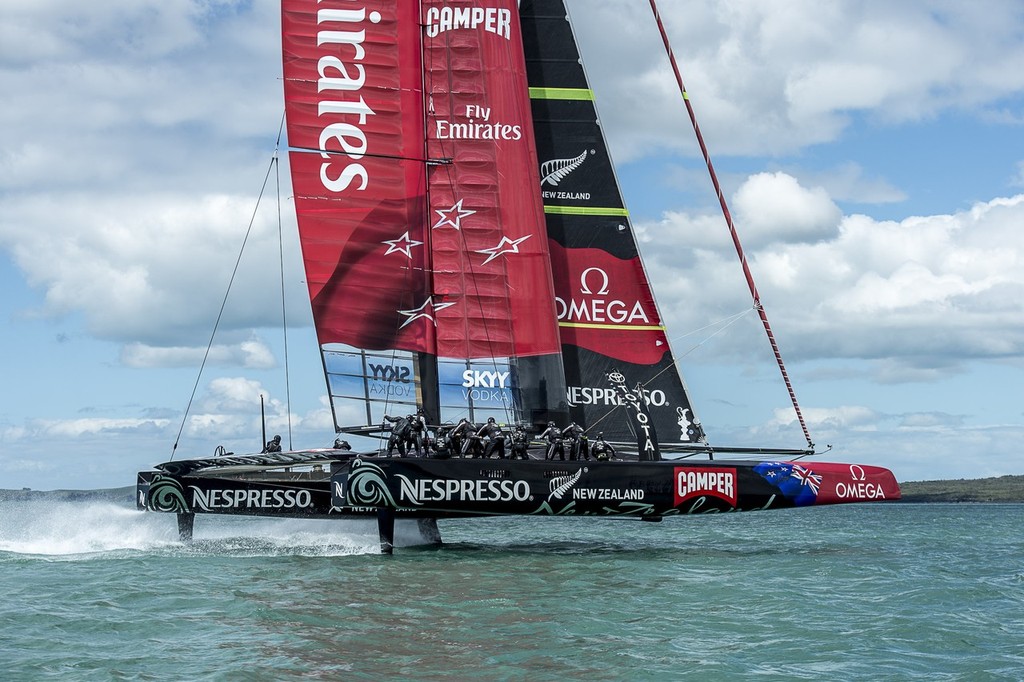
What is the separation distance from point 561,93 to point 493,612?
41.8ft

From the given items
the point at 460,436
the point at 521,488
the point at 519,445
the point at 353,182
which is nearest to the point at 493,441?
the point at 519,445

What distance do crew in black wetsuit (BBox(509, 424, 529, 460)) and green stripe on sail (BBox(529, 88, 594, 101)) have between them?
7.55 metres

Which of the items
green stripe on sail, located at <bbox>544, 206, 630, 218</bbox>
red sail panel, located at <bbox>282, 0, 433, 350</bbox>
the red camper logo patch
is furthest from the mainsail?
the red camper logo patch

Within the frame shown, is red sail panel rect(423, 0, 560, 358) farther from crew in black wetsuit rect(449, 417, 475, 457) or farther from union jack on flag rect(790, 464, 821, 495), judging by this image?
union jack on flag rect(790, 464, 821, 495)

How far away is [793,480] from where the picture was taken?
719 inches

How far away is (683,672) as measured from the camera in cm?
994

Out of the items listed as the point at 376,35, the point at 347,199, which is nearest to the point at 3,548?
the point at 347,199

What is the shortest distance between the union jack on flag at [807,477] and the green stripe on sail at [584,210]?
6377mm

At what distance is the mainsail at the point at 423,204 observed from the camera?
65.2 feet

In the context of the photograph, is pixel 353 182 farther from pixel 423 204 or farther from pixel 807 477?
pixel 807 477

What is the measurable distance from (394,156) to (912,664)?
12.6 metres

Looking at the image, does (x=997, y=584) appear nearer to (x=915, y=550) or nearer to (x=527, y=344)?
(x=915, y=550)

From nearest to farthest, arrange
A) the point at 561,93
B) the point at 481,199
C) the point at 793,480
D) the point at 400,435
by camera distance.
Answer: the point at 400,435 → the point at 793,480 → the point at 481,199 → the point at 561,93

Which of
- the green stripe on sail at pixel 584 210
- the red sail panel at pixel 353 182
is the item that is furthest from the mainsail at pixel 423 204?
the green stripe on sail at pixel 584 210
